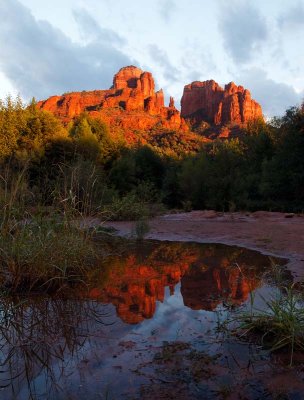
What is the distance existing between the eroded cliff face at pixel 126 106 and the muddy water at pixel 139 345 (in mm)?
82521

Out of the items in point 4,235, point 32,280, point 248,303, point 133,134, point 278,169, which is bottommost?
point 248,303

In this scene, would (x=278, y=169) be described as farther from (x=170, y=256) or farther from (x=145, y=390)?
(x=145, y=390)

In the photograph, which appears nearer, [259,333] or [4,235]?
[259,333]

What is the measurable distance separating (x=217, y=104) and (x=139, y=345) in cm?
11790

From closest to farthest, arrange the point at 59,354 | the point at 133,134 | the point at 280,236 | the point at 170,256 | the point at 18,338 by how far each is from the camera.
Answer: the point at 59,354 → the point at 18,338 → the point at 170,256 → the point at 280,236 → the point at 133,134

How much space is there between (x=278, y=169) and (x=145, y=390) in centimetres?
2072

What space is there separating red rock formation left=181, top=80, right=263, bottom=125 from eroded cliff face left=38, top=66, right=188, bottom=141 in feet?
22.7

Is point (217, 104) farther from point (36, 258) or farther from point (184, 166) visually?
point (36, 258)

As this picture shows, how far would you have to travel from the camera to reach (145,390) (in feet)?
7.00

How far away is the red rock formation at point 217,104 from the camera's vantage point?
4291 inches

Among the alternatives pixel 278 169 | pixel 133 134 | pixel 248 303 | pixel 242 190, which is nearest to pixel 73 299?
pixel 248 303

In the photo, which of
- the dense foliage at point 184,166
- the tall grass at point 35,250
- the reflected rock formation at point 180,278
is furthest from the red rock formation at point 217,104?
the tall grass at point 35,250

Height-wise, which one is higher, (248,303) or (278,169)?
(278,169)

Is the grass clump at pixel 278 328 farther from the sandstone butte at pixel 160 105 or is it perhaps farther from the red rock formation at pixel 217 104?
the red rock formation at pixel 217 104
